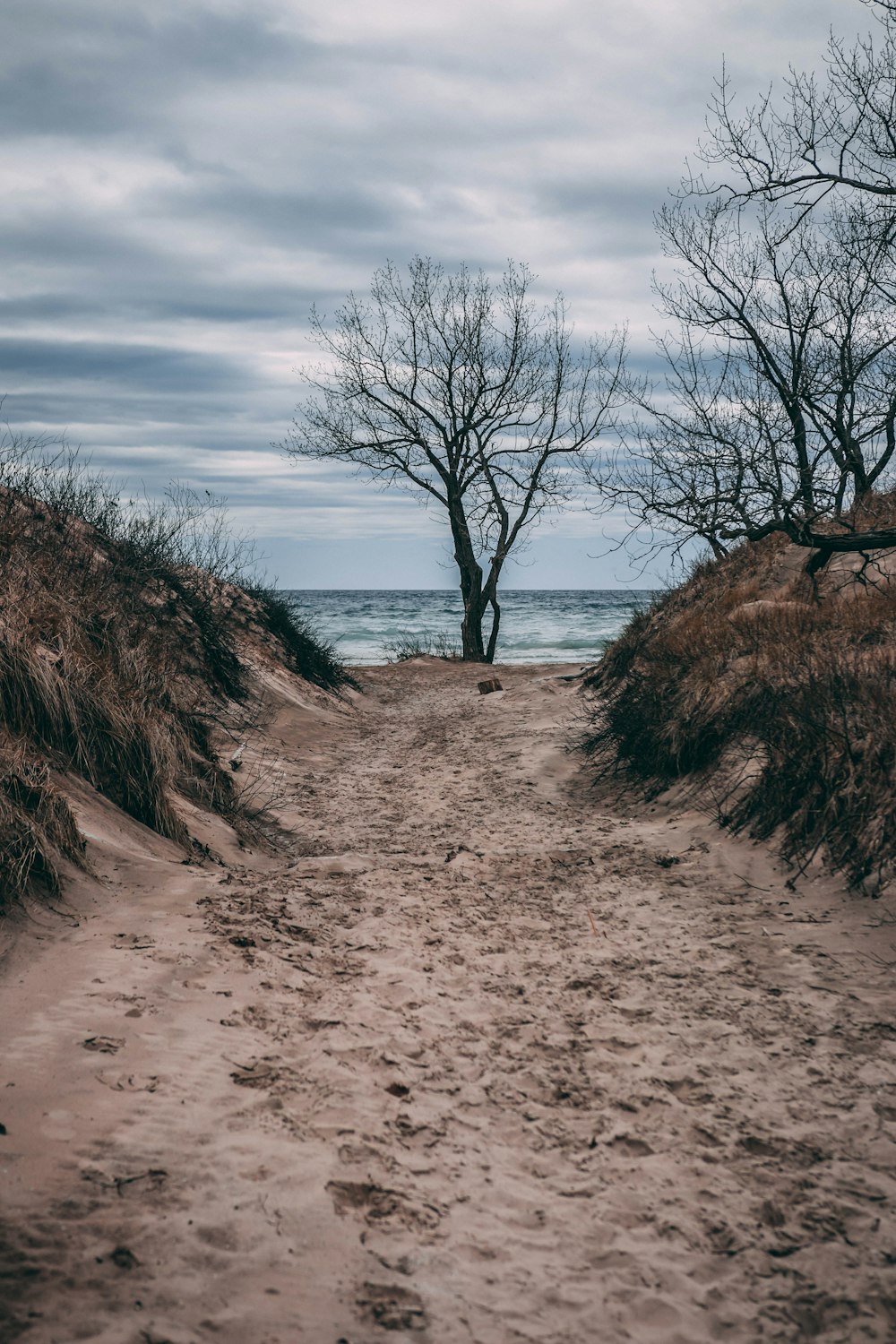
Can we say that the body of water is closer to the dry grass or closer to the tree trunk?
the tree trunk

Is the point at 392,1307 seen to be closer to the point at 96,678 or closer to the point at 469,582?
the point at 96,678

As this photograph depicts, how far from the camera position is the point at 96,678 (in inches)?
208

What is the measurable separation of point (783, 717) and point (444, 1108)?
3.72m

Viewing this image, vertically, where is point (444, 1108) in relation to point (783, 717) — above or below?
below

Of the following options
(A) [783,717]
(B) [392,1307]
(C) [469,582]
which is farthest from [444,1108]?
(C) [469,582]

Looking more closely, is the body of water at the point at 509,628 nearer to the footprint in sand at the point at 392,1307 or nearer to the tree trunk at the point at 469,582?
the tree trunk at the point at 469,582

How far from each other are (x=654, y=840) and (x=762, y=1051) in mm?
2511

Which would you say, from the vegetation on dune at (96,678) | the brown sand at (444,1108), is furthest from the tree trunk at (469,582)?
the brown sand at (444,1108)

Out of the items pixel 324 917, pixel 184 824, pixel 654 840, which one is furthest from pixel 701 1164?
pixel 184 824

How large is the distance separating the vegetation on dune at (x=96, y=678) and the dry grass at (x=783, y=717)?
3335mm

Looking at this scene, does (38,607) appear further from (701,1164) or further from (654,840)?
(701,1164)

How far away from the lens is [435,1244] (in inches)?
79.4

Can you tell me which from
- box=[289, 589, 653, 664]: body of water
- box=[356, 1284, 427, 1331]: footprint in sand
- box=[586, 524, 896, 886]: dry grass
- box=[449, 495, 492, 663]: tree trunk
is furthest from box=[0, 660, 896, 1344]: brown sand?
box=[289, 589, 653, 664]: body of water

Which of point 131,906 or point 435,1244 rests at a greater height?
point 131,906
